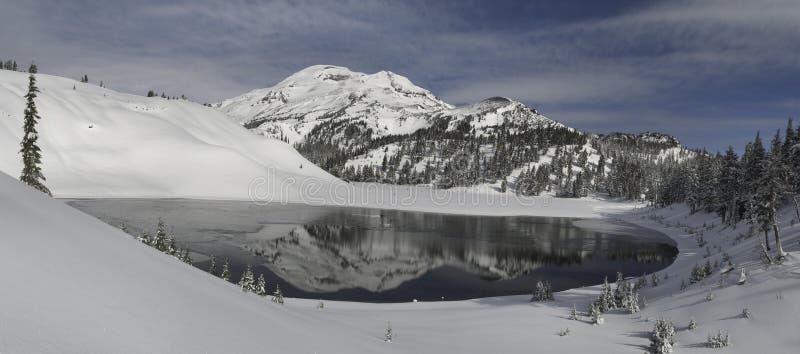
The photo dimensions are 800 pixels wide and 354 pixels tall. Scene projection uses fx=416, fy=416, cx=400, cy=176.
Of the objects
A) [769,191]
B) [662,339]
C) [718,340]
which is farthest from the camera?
[769,191]

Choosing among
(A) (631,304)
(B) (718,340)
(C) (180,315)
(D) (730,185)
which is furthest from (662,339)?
(D) (730,185)

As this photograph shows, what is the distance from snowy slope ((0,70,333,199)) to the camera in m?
88.6

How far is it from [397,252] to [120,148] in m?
92.7

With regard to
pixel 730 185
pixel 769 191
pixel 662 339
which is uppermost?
pixel 730 185

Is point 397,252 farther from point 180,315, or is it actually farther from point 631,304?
point 180,315

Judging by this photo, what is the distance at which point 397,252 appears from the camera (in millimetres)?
45250

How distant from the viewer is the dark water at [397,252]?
31953 mm

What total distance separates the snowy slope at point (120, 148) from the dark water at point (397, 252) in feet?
99.0

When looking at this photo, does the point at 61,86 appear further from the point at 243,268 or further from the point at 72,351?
the point at 72,351

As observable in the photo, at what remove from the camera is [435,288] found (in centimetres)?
3162

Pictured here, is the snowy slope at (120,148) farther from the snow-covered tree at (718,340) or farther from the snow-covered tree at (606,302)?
the snow-covered tree at (718,340)

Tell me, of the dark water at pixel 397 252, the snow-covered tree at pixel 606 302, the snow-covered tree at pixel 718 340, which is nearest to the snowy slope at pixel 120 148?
the dark water at pixel 397 252

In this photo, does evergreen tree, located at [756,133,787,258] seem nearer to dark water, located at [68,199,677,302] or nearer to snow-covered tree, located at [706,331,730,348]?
dark water, located at [68,199,677,302]

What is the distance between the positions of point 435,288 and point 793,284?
69.6 feet
